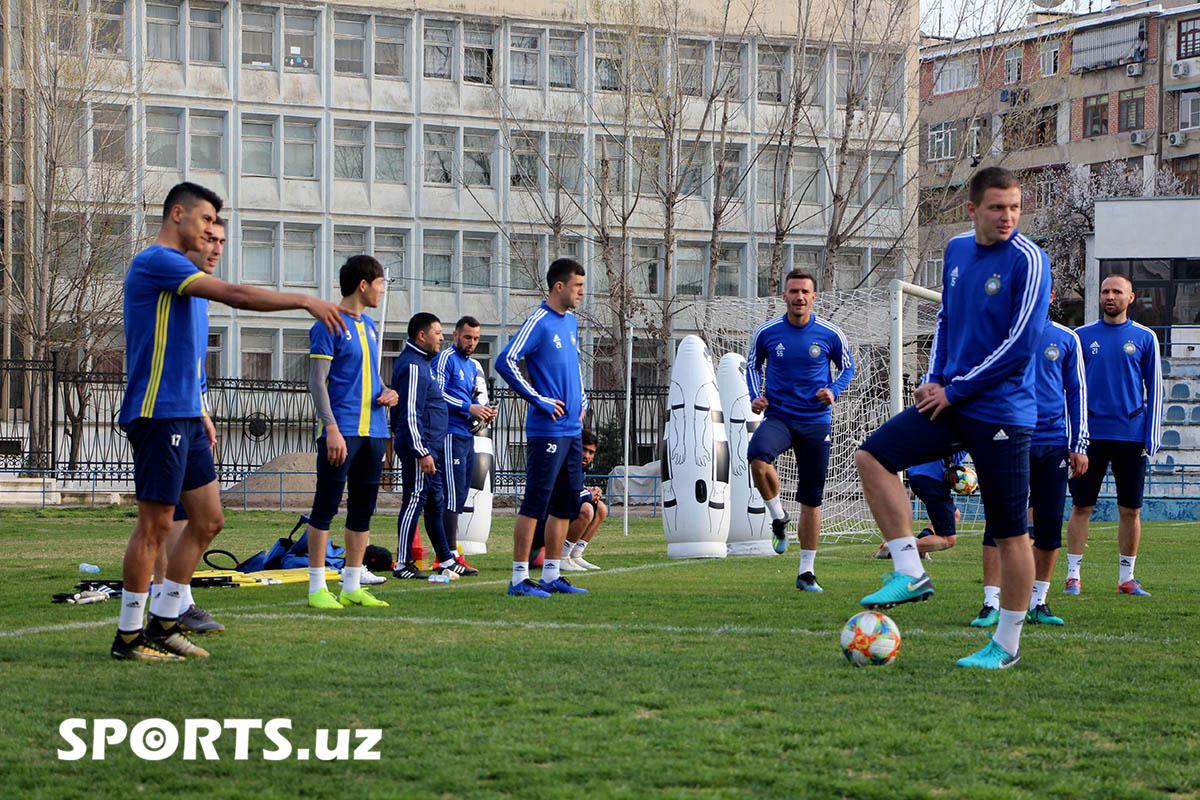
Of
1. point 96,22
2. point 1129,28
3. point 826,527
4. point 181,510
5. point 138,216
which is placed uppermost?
point 1129,28

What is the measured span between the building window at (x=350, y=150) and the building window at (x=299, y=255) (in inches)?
81.7

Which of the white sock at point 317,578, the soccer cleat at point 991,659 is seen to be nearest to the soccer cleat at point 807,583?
the white sock at point 317,578

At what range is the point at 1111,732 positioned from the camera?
5.57m

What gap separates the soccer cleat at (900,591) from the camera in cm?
713

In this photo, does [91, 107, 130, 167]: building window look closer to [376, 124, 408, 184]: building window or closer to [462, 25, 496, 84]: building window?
[376, 124, 408, 184]: building window

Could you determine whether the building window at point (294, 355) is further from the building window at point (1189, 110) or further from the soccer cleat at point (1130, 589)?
the building window at point (1189, 110)

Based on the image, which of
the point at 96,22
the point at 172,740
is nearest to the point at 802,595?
the point at 172,740

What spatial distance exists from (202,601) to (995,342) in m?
5.69

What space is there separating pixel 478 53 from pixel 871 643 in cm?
4567

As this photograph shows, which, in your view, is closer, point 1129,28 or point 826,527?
point 826,527

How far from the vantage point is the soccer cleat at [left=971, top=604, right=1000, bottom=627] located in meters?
8.93

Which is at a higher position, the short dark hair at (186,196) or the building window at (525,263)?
the building window at (525,263)

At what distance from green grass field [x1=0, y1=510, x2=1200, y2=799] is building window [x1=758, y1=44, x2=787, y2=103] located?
44.2 m

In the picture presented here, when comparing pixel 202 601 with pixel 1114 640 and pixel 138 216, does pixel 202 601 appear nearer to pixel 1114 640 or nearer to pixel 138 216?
pixel 1114 640
